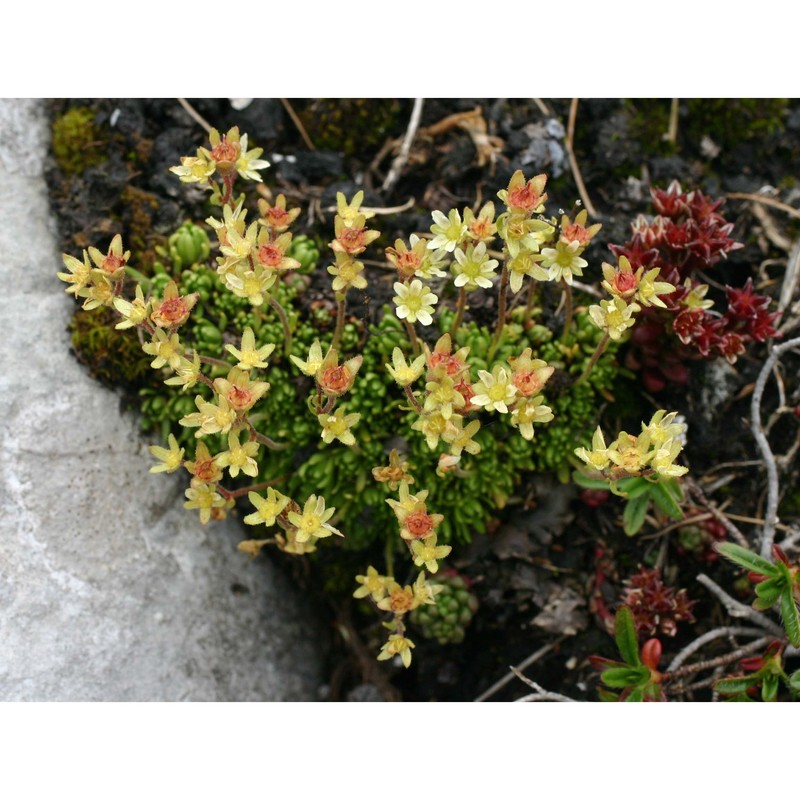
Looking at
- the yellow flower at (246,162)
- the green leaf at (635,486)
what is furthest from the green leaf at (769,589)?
the yellow flower at (246,162)

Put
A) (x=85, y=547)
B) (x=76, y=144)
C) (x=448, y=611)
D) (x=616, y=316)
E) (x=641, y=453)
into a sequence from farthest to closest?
(x=76, y=144) → (x=448, y=611) → (x=85, y=547) → (x=616, y=316) → (x=641, y=453)

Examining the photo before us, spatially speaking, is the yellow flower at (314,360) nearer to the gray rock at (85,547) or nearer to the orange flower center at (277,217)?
the orange flower center at (277,217)

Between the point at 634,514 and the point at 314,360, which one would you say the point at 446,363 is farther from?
the point at 634,514

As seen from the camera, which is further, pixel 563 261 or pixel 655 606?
pixel 655 606

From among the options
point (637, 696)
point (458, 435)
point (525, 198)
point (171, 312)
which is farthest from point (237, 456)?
point (637, 696)

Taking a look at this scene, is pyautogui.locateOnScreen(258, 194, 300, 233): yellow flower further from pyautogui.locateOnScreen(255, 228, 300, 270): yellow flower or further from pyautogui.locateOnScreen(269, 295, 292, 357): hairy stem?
pyautogui.locateOnScreen(269, 295, 292, 357): hairy stem

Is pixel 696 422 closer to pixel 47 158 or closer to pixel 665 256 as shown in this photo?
pixel 665 256

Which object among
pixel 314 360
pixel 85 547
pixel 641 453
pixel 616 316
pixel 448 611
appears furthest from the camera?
pixel 448 611
